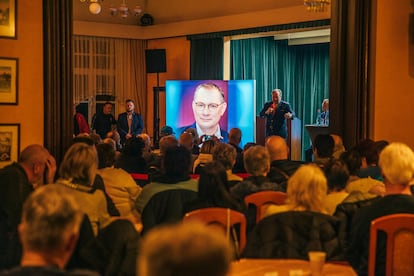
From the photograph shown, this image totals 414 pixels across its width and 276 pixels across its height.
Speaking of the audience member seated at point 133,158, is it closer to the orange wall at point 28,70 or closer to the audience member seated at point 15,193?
the orange wall at point 28,70

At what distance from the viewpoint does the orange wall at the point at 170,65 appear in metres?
15.6

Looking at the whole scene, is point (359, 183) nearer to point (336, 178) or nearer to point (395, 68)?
point (336, 178)

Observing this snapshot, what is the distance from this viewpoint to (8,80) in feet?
20.9

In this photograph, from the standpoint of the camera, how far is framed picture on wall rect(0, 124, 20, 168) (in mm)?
6324

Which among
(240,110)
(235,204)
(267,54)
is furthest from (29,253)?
(267,54)

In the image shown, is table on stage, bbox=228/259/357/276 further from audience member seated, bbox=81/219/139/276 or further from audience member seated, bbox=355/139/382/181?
audience member seated, bbox=355/139/382/181

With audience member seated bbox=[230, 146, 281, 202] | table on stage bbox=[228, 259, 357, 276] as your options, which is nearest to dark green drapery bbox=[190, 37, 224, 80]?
audience member seated bbox=[230, 146, 281, 202]

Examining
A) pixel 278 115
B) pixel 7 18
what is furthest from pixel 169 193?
pixel 278 115

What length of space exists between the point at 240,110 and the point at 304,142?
11.8 feet

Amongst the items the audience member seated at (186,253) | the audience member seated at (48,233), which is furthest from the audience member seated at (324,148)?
the audience member seated at (186,253)

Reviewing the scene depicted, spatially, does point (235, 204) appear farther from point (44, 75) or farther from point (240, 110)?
point (240, 110)

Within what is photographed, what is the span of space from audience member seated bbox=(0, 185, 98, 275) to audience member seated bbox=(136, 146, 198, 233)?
2437mm

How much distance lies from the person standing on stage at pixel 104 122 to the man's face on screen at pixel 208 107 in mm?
1709

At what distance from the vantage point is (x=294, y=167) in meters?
6.45
